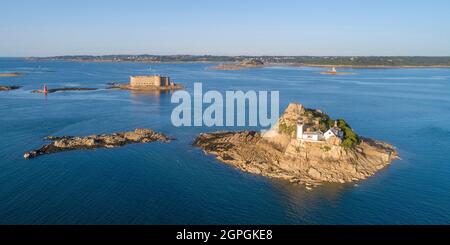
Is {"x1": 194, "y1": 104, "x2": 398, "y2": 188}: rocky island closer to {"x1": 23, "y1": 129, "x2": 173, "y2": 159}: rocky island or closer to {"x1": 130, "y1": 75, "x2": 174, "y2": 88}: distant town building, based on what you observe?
{"x1": 23, "y1": 129, "x2": 173, "y2": 159}: rocky island

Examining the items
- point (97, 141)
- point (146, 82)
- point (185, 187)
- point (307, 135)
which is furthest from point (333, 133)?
point (146, 82)

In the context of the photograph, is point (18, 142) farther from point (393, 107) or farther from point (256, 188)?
point (393, 107)

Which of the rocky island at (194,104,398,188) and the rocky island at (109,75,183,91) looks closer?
the rocky island at (194,104,398,188)

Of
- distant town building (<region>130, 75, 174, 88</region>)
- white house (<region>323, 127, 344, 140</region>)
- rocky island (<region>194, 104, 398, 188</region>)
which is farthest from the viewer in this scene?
distant town building (<region>130, 75, 174, 88</region>)

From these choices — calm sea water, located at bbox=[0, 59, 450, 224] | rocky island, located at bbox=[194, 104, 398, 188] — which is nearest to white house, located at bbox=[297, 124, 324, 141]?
rocky island, located at bbox=[194, 104, 398, 188]

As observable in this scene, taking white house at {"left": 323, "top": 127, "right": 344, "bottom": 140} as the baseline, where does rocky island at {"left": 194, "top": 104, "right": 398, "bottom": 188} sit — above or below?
below

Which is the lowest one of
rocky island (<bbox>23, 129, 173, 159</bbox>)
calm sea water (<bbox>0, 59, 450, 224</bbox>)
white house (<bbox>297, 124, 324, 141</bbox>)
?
calm sea water (<bbox>0, 59, 450, 224</bbox>)
